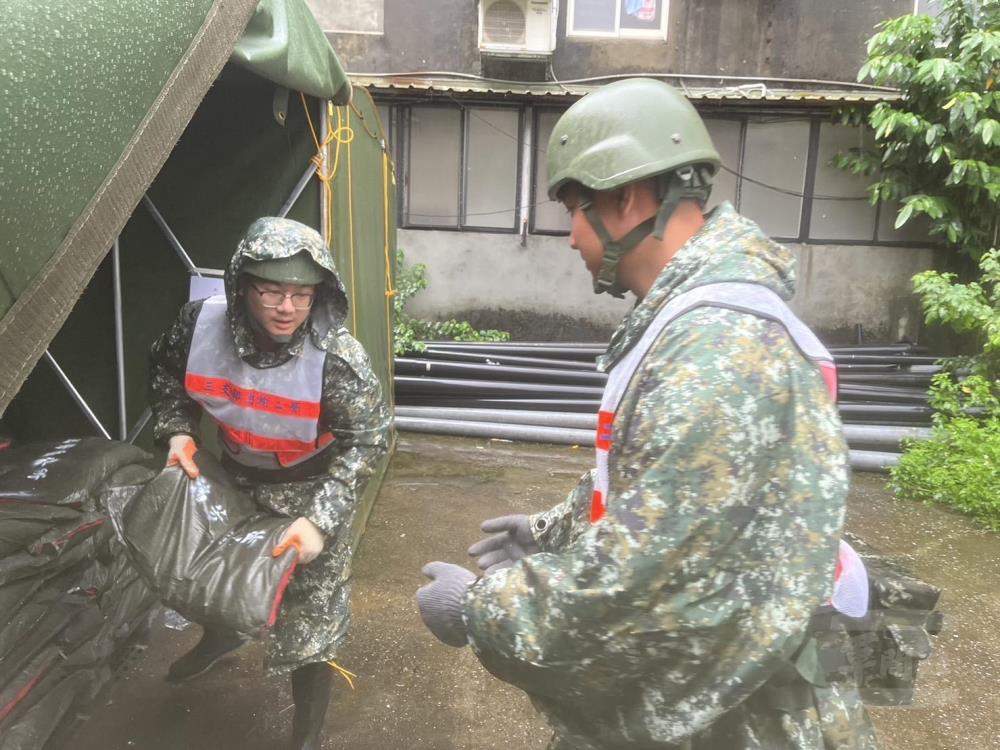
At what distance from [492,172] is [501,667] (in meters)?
8.82

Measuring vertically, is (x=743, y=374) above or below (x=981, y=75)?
below

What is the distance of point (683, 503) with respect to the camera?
41.7 inches

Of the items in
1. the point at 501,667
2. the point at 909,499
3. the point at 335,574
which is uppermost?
the point at 501,667

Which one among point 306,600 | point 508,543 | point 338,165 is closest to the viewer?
point 508,543

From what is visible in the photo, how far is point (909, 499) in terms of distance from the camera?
5.55 meters

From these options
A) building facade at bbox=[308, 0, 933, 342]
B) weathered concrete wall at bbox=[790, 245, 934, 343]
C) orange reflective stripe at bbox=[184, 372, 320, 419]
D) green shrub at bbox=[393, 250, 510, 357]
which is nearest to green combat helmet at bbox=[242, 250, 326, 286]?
orange reflective stripe at bbox=[184, 372, 320, 419]

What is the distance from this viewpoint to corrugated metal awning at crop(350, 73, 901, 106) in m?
8.60

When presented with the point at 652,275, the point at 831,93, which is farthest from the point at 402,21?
the point at 652,275

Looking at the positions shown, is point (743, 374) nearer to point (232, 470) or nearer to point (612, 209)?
point (612, 209)

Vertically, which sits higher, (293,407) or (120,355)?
(293,407)

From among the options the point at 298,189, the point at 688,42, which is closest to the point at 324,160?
the point at 298,189

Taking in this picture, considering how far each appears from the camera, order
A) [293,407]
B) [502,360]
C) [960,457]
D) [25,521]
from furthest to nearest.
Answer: [502,360] → [960,457] → [293,407] → [25,521]

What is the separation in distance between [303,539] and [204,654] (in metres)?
1.11

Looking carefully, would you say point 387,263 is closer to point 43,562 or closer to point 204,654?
point 204,654
